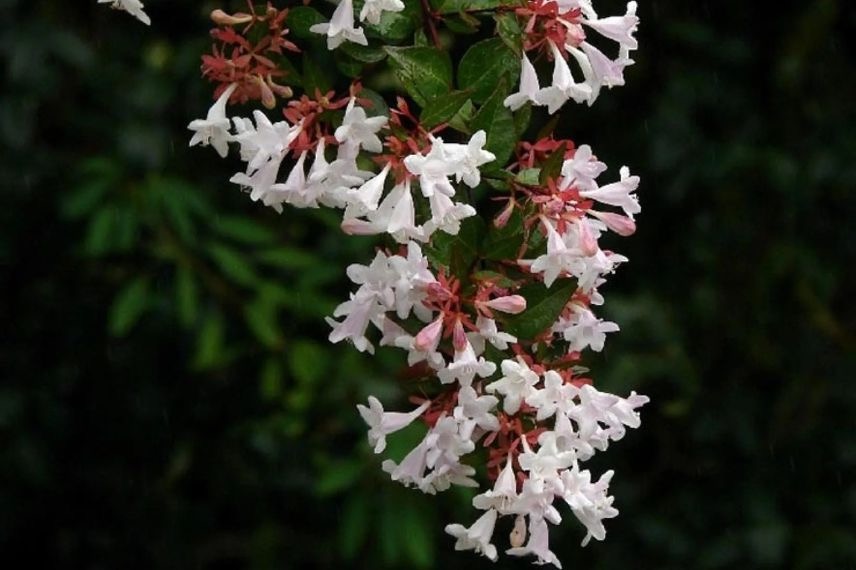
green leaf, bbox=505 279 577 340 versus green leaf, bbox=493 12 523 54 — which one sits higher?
green leaf, bbox=493 12 523 54

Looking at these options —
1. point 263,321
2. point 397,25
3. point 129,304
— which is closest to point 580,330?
point 397,25

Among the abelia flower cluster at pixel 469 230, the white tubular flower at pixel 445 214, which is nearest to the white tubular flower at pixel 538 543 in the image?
the abelia flower cluster at pixel 469 230

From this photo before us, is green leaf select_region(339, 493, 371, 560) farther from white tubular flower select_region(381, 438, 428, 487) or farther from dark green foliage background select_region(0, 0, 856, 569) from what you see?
white tubular flower select_region(381, 438, 428, 487)

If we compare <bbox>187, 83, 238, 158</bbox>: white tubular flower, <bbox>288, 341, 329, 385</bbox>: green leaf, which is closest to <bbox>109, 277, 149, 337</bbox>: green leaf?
<bbox>288, 341, 329, 385</bbox>: green leaf

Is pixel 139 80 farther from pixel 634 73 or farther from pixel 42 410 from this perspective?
pixel 634 73

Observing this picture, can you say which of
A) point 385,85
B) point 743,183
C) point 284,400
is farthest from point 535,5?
point 743,183

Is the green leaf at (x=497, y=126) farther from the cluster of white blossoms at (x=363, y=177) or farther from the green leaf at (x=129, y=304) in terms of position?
the green leaf at (x=129, y=304)

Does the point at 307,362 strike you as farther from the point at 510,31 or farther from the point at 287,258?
the point at 510,31
